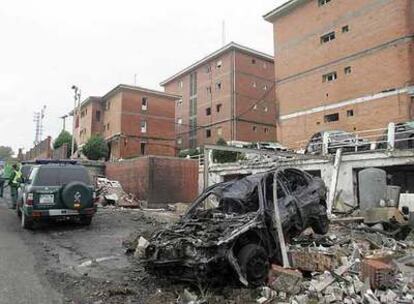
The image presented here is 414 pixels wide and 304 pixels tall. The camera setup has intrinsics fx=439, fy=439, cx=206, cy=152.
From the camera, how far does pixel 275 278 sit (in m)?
6.91

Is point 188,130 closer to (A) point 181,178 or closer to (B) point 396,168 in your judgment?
(A) point 181,178

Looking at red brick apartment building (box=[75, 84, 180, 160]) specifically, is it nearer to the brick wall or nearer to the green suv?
the brick wall

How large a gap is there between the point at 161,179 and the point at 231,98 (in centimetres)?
2699

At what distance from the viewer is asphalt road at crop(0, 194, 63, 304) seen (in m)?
6.45

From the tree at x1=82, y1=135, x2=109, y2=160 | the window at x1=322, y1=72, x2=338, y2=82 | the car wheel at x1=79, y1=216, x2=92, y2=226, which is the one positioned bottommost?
the car wheel at x1=79, y1=216, x2=92, y2=226

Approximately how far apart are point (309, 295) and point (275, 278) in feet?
2.11

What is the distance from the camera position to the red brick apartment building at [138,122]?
47219mm

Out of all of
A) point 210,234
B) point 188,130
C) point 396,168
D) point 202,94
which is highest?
point 202,94

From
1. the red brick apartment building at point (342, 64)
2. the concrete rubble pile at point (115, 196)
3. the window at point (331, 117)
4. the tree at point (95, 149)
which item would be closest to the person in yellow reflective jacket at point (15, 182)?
the concrete rubble pile at point (115, 196)

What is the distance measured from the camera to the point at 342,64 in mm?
32625

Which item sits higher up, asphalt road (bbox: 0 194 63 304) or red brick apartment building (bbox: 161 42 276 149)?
red brick apartment building (bbox: 161 42 276 149)

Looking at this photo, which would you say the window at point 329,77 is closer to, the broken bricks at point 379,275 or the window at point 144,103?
the window at point 144,103

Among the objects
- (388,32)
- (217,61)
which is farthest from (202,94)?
(388,32)

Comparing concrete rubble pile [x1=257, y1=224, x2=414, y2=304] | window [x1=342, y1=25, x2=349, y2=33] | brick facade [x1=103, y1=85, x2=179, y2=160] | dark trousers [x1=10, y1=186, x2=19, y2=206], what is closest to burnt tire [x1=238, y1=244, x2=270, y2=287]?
concrete rubble pile [x1=257, y1=224, x2=414, y2=304]
